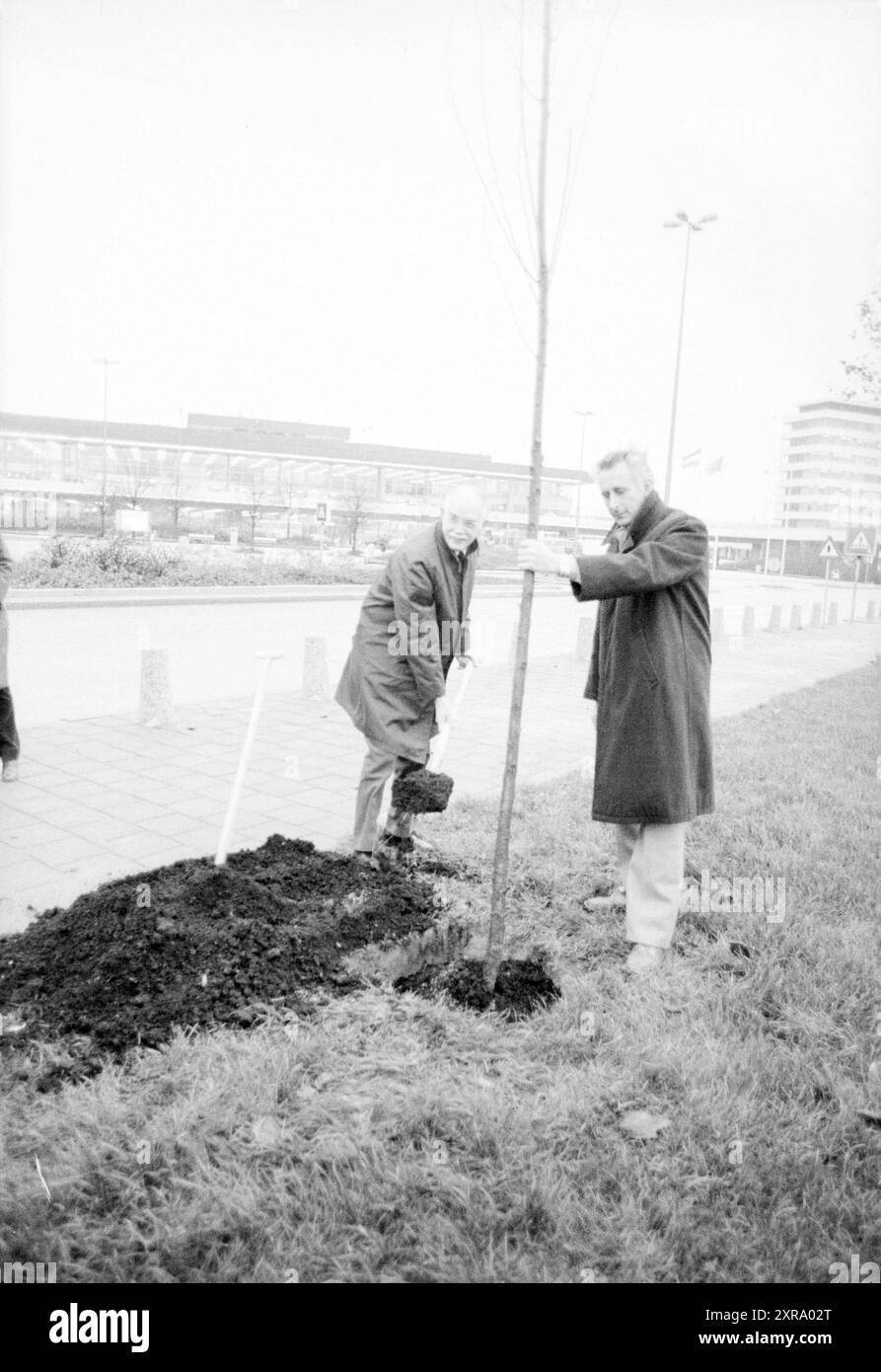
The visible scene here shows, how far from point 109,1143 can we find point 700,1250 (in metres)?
1.42

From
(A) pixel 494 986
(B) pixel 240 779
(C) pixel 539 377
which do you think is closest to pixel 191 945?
(B) pixel 240 779

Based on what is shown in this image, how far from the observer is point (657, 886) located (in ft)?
11.9

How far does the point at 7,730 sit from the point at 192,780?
45.9 inches

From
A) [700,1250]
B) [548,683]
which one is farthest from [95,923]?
[548,683]

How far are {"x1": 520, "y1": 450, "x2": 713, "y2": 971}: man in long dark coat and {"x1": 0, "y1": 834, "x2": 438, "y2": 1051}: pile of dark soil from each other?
878 millimetres

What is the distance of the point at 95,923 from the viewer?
11.0 ft

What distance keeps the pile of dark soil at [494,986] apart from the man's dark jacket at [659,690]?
0.65 metres

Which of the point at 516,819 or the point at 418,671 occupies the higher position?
the point at 418,671

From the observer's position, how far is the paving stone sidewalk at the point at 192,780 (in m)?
4.64

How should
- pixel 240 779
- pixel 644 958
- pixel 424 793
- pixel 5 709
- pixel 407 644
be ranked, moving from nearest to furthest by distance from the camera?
1. pixel 644 958
2. pixel 240 779
3. pixel 424 793
4. pixel 407 644
5. pixel 5 709

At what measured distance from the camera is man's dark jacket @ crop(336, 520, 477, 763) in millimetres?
4504

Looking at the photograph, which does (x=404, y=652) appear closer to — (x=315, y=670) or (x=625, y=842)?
(x=625, y=842)

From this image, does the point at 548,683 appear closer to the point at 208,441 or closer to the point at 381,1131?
the point at 381,1131
